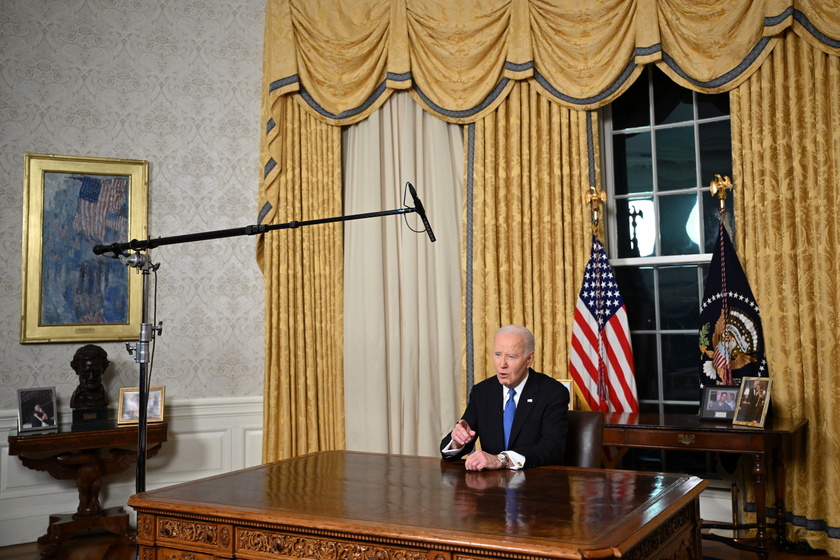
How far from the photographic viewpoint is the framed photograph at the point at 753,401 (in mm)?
4188

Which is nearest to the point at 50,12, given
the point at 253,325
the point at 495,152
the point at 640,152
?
the point at 253,325

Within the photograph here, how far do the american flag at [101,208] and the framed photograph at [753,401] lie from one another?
4321mm

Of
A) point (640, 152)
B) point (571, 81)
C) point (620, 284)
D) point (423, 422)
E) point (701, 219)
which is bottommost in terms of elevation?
point (423, 422)

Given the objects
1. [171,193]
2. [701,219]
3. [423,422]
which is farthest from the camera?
[171,193]

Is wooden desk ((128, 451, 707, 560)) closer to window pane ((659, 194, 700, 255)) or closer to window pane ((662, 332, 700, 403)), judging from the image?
window pane ((662, 332, 700, 403))

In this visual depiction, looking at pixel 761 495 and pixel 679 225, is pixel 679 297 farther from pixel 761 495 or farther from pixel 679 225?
pixel 761 495

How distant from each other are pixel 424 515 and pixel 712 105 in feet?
12.7

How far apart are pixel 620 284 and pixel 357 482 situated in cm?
306

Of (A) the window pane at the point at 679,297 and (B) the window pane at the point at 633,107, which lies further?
(B) the window pane at the point at 633,107

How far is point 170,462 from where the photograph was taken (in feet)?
18.8

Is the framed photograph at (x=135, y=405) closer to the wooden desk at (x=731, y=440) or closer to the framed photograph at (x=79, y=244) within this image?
the framed photograph at (x=79, y=244)

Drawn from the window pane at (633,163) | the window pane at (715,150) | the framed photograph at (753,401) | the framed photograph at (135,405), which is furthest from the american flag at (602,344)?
the framed photograph at (135,405)

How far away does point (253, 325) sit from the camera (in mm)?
6016

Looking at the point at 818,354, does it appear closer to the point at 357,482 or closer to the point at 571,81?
the point at 571,81
